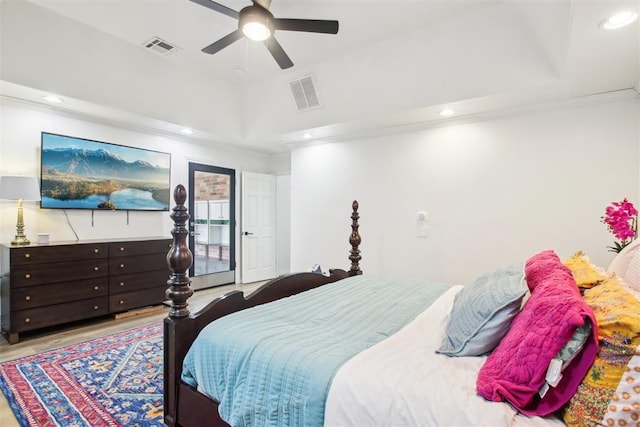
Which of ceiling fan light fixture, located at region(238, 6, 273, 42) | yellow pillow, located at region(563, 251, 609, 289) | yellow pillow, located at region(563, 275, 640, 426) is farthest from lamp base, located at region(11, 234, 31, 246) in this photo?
yellow pillow, located at region(563, 251, 609, 289)

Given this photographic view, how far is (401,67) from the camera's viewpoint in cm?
356

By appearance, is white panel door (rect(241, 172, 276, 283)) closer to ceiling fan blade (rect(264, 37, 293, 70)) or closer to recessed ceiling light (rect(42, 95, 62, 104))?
recessed ceiling light (rect(42, 95, 62, 104))

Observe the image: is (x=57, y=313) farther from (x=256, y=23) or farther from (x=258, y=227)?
(x=256, y=23)

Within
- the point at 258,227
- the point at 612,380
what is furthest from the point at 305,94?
the point at 612,380

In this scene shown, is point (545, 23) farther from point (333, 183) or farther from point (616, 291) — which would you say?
point (333, 183)

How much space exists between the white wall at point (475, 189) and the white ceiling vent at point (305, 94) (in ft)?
2.80

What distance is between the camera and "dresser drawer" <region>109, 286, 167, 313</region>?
148 inches

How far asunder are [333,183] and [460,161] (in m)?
1.85

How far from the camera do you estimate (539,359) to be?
1002 millimetres

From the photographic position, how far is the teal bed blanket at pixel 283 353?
119 cm

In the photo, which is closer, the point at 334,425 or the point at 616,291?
the point at 334,425

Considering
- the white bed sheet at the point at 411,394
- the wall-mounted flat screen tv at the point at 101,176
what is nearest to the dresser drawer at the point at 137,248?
the wall-mounted flat screen tv at the point at 101,176

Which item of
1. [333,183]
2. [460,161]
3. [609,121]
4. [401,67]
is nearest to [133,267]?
[333,183]

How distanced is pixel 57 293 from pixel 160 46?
2.89 metres
